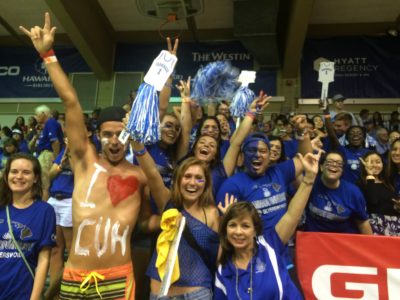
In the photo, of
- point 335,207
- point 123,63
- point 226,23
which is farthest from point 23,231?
point 123,63

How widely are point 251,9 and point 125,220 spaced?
712cm

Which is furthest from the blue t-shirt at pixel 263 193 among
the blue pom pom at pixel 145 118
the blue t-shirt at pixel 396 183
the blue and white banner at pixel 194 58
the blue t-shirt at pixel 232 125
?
the blue and white banner at pixel 194 58

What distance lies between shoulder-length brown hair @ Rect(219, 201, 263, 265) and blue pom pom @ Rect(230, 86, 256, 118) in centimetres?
146

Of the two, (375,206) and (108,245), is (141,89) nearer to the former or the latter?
(108,245)

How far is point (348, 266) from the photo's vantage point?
2.56 meters

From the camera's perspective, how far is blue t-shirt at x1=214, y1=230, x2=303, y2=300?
1.99 meters

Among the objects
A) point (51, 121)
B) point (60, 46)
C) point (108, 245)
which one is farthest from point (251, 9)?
point (108, 245)

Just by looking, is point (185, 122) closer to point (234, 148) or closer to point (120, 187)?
point (234, 148)

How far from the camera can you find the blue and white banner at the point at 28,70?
11068 mm

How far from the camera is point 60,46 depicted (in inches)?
442

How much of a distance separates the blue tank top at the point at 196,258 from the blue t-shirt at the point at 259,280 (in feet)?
0.24

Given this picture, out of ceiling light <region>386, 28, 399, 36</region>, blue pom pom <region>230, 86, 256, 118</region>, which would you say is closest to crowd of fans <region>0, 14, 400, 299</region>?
blue pom pom <region>230, 86, 256, 118</region>

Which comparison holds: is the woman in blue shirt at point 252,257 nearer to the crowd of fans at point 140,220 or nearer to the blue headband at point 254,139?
the crowd of fans at point 140,220

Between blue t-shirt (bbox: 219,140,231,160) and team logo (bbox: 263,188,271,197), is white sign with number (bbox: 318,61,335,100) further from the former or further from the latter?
team logo (bbox: 263,188,271,197)
